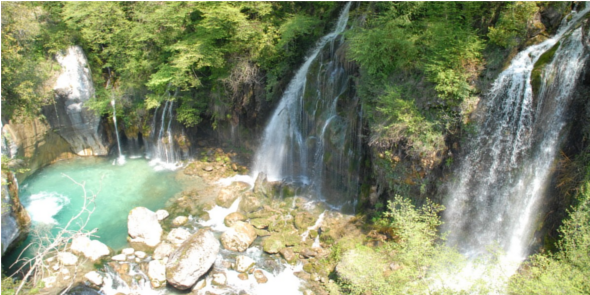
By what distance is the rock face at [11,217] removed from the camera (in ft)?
32.8

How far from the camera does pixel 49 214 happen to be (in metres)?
13.5

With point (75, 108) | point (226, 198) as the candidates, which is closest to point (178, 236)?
point (226, 198)

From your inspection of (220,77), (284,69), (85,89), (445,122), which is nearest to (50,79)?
(85,89)

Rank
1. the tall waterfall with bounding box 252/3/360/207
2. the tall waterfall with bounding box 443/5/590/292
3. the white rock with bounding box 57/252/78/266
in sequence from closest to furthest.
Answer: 1. the tall waterfall with bounding box 443/5/590/292
2. the white rock with bounding box 57/252/78/266
3. the tall waterfall with bounding box 252/3/360/207

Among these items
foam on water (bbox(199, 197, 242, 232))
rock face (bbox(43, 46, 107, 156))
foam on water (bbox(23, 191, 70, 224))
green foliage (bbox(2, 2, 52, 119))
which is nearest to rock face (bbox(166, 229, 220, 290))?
foam on water (bbox(199, 197, 242, 232))

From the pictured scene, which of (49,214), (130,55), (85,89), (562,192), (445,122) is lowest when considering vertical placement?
(49,214)

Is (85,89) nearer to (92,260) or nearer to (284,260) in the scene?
(92,260)

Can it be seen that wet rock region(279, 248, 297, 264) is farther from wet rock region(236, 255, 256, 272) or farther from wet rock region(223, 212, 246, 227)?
wet rock region(223, 212, 246, 227)

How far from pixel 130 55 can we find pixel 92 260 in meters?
11.2

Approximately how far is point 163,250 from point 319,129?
6.94 metres

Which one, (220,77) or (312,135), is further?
(220,77)

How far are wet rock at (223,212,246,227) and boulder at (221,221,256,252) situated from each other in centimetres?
51

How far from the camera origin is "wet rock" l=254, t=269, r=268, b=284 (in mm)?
10426

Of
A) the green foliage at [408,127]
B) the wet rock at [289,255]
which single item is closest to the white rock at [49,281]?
the wet rock at [289,255]
